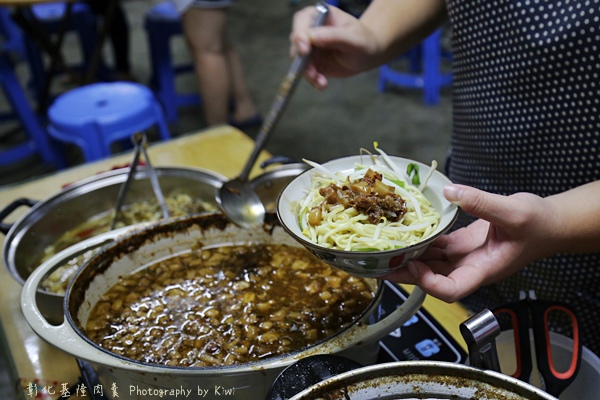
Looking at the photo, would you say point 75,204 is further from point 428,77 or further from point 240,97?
point 428,77

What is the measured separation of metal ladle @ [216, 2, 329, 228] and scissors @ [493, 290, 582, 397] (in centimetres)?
67

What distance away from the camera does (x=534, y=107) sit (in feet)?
4.64

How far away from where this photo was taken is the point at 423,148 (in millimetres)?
4797

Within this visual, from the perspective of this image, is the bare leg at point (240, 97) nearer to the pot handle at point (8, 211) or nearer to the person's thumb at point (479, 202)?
the pot handle at point (8, 211)

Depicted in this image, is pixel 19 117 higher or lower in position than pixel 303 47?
lower

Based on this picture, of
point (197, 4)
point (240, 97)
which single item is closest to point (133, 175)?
point (197, 4)

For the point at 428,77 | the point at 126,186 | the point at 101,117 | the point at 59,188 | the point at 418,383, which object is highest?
the point at 418,383

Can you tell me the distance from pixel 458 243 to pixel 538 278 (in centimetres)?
52

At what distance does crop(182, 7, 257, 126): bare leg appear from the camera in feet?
13.4

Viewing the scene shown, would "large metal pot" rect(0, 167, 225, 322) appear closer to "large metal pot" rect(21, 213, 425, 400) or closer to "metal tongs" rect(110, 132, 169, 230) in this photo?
"metal tongs" rect(110, 132, 169, 230)

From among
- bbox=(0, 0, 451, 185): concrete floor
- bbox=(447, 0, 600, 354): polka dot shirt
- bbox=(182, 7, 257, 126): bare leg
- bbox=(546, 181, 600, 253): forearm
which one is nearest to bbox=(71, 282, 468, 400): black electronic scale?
bbox=(546, 181, 600, 253): forearm

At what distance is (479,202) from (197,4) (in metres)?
3.48

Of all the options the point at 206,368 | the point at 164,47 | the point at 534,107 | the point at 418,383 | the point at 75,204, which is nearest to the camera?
the point at 418,383

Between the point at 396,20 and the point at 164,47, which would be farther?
the point at 164,47
